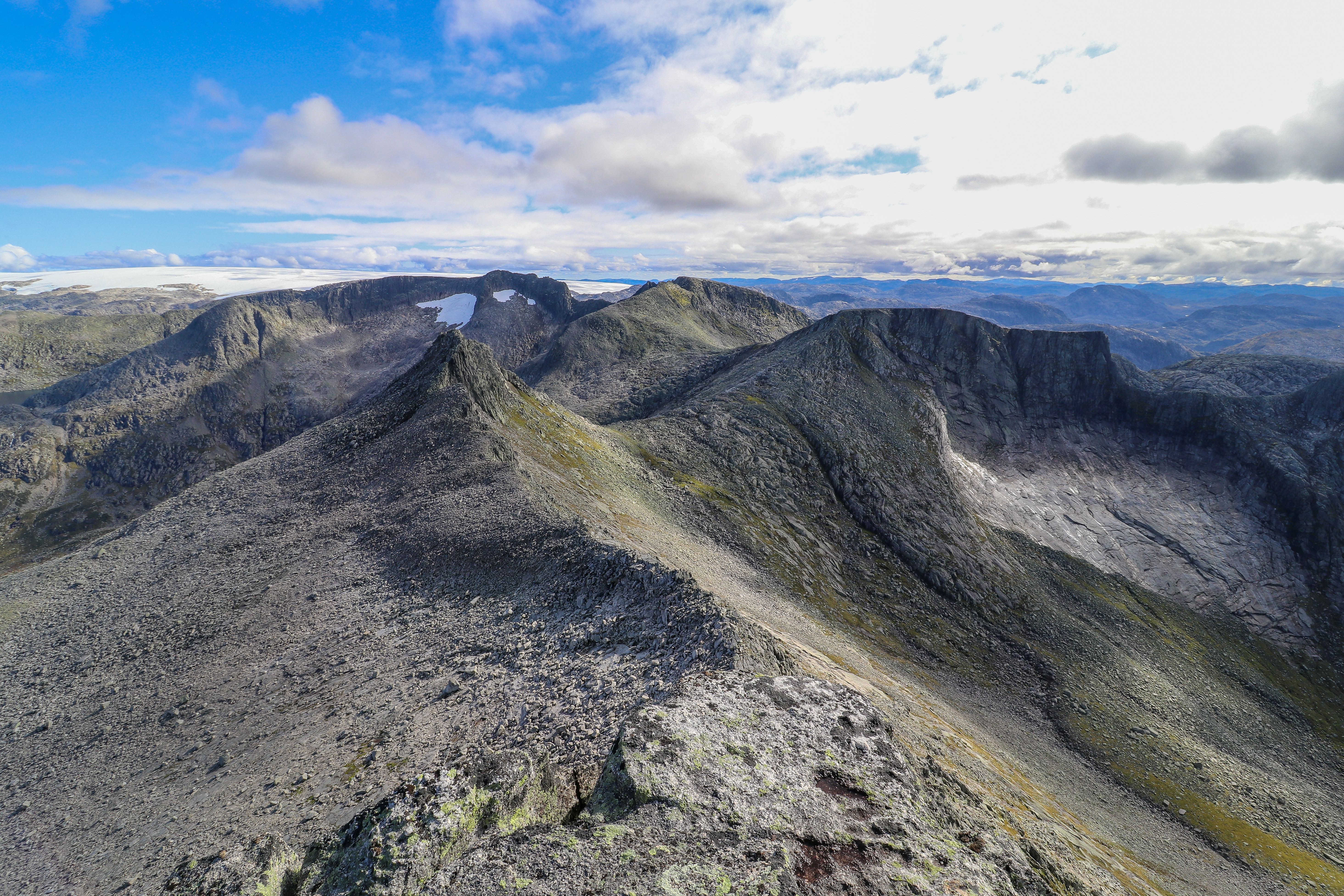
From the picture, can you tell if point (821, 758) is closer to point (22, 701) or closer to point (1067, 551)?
point (22, 701)

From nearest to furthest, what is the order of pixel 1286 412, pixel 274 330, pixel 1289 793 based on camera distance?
pixel 1289 793
pixel 1286 412
pixel 274 330

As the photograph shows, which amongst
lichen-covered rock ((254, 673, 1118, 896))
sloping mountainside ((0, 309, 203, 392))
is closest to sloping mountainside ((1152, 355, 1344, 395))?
lichen-covered rock ((254, 673, 1118, 896))

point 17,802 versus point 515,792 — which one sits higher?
point 515,792

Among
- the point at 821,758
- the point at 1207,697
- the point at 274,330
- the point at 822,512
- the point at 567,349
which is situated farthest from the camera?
the point at 274,330

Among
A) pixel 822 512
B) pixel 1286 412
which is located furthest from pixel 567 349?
pixel 1286 412

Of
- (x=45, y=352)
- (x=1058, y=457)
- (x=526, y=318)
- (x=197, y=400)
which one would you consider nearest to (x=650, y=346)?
(x=1058, y=457)

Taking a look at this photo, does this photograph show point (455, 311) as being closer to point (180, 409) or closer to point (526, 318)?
point (526, 318)

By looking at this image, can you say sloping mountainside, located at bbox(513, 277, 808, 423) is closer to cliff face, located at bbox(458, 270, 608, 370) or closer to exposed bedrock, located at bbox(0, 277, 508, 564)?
cliff face, located at bbox(458, 270, 608, 370)
